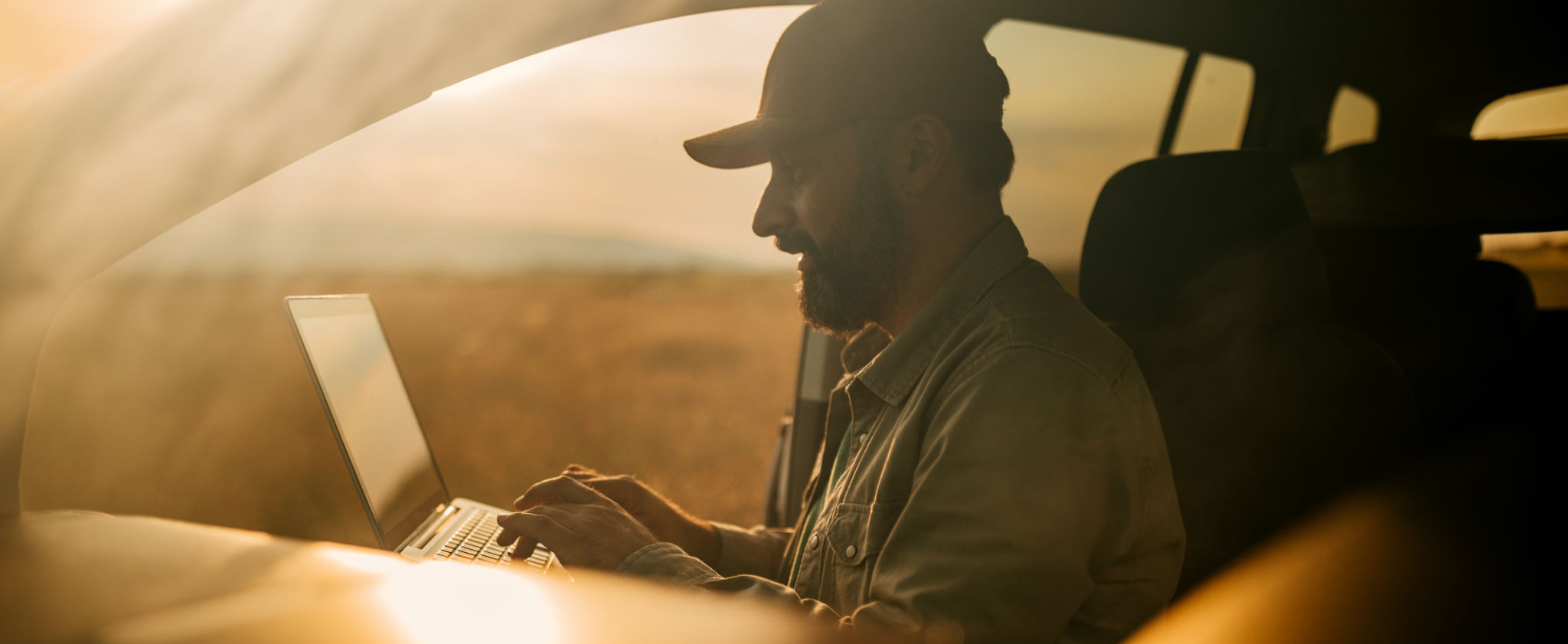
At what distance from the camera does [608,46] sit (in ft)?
5.12

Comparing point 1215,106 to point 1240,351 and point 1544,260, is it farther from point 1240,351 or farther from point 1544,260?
point 1544,260

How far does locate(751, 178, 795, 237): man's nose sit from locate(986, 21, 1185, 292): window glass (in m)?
0.50

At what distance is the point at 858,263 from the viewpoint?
1491mm

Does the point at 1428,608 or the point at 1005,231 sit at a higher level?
the point at 1005,231

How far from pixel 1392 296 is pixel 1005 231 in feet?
2.09

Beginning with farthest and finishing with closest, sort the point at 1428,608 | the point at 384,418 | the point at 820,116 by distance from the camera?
the point at 384,418, the point at 820,116, the point at 1428,608

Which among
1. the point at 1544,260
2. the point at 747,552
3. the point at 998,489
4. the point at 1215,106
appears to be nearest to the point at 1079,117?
the point at 1215,106

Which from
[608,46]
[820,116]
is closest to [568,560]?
[820,116]

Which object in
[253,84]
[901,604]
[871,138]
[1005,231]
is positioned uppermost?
[253,84]

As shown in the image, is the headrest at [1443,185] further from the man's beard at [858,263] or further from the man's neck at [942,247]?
the man's beard at [858,263]

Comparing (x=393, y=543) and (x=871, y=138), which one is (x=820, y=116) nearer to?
(x=871, y=138)

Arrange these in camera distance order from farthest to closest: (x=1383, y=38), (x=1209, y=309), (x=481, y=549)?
(x=481, y=549), (x=1209, y=309), (x=1383, y=38)

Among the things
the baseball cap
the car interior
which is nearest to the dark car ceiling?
the car interior

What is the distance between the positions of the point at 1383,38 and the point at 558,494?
1629mm
